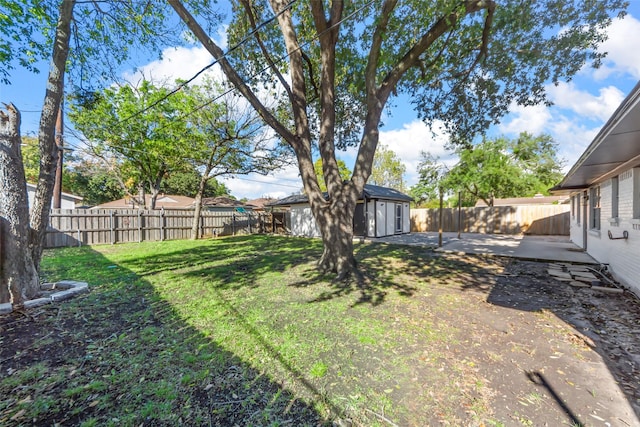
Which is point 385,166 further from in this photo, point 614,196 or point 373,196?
point 614,196

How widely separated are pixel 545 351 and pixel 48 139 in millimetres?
7186

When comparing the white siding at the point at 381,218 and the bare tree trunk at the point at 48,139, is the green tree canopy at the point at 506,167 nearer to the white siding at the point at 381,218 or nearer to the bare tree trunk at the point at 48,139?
the white siding at the point at 381,218

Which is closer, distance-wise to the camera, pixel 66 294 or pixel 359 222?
pixel 66 294

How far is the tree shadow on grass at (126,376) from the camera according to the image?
1.77 m

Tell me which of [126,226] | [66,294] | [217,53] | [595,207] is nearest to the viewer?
[66,294]

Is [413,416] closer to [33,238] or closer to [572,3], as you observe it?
[33,238]

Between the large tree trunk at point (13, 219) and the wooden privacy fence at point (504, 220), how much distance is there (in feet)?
56.9

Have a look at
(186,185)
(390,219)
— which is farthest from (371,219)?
(186,185)

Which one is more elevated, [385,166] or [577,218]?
[385,166]

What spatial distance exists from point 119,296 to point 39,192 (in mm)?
2000

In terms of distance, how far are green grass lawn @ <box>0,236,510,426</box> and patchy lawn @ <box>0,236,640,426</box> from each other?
0.01m

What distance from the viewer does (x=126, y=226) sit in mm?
11586

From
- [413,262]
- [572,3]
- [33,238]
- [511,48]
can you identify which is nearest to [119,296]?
[33,238]

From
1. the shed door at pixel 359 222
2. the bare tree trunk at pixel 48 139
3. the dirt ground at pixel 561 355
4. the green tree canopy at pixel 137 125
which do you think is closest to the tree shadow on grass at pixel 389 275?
the dirt ground at pixel 561 355
